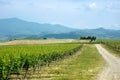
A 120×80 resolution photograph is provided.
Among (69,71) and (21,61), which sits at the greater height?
(21,61)

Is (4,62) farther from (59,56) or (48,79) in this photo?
(59,56)

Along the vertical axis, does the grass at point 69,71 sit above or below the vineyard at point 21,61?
below

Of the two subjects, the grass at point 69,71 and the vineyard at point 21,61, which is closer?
the vineyard at point 21,61

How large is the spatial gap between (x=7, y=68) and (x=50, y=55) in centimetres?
2288

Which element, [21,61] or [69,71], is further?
[69,71]

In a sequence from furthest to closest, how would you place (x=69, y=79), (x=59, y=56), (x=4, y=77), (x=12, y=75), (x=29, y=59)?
(x=59, y=56) → (x=29, y=59) → (x=12, y=75) → (x=69, y=79) → (x=4, y=77)

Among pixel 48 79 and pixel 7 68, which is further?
pixel 48 79

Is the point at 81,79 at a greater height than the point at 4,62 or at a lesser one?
lesser

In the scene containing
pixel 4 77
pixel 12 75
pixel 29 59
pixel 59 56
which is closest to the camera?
pixel 4 77

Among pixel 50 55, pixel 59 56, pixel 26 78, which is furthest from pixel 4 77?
pixel 59 56

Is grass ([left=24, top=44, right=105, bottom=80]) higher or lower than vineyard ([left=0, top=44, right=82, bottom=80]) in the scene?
lower

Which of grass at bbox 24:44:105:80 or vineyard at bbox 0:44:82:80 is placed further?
grass at bbox 24:44:105:80

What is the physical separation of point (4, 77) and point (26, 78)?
541 cm

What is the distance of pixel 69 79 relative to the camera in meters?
34.1
